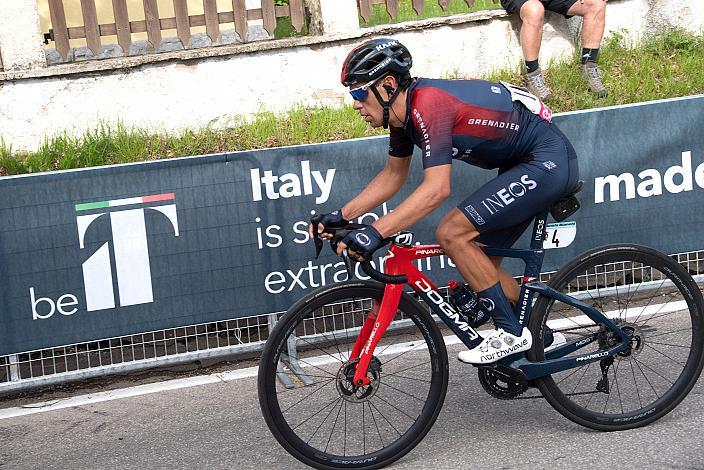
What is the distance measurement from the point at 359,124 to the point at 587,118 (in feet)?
8.44

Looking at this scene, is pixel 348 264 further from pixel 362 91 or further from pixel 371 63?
pixel 371 63

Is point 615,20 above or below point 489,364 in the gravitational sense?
above

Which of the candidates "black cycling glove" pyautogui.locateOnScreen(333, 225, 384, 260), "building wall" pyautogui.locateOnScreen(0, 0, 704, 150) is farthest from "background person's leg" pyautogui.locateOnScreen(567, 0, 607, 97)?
"black cycling glove" pyautogui.locateOnScreen(333, 225, 384, 260)

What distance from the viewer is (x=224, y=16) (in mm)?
9750

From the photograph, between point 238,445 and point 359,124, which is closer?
point 238,445

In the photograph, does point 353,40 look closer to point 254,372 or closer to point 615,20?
point 615,20

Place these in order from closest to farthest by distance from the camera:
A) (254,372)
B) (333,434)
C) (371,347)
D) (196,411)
Result: (371,347), (333,434), (196,411), (254,372)

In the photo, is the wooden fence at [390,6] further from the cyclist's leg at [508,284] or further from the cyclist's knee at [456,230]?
the cyclist's knee at [456,230]

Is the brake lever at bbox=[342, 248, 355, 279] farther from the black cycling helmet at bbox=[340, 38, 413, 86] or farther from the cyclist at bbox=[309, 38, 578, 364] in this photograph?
the black cycling helmet at bbox=[340, 38, 413, 86]

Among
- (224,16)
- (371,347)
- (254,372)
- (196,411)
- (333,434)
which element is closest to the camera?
(371,347)

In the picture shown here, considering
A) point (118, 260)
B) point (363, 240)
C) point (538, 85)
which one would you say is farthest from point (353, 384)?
point (538, 85)

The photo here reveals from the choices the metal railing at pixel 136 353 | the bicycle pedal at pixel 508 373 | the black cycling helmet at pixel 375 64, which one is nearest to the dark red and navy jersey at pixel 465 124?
the black cycling helmet at pixel 375 64

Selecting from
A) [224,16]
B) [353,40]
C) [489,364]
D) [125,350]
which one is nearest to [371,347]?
[489,364]

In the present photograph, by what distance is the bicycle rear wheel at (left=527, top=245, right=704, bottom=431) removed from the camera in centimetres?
500
